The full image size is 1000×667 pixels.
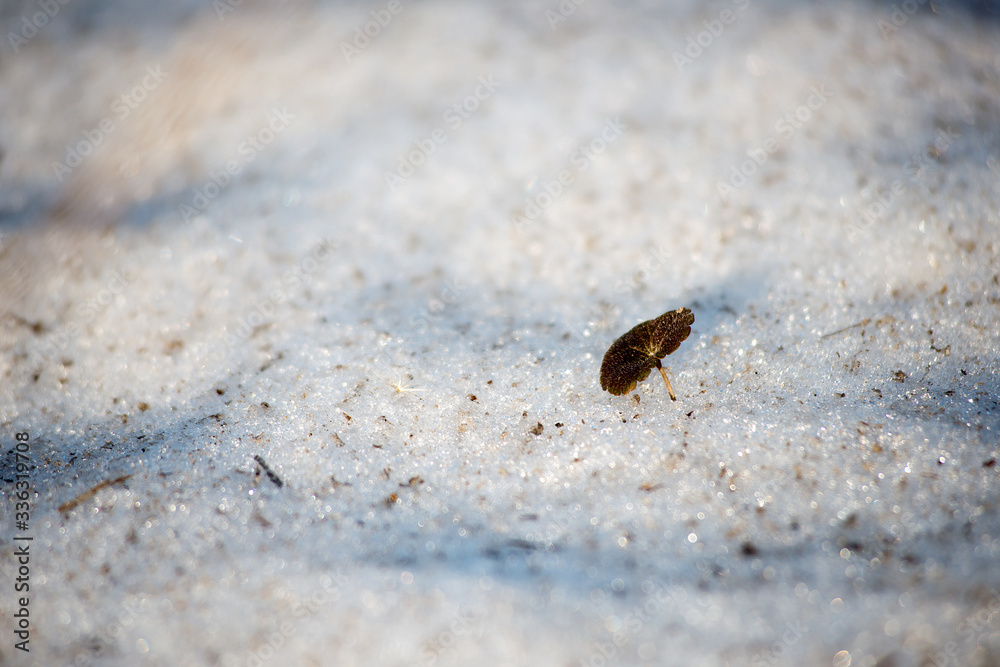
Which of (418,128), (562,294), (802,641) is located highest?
(418,128)

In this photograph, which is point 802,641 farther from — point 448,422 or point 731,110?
point 731,110

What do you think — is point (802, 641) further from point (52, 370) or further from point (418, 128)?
point (52, 370)

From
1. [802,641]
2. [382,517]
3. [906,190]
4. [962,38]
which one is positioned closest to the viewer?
[802,641]

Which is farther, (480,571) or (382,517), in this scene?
Result: (382,517)

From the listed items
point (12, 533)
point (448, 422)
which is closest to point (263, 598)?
point (448, 422)

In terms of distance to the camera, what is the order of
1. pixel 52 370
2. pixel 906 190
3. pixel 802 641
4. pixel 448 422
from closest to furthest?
pixel 802 641 < pixel 448 422 < pixel 52 370 < pixel 906 190

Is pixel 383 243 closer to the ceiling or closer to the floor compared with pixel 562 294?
closer to the ceiling
